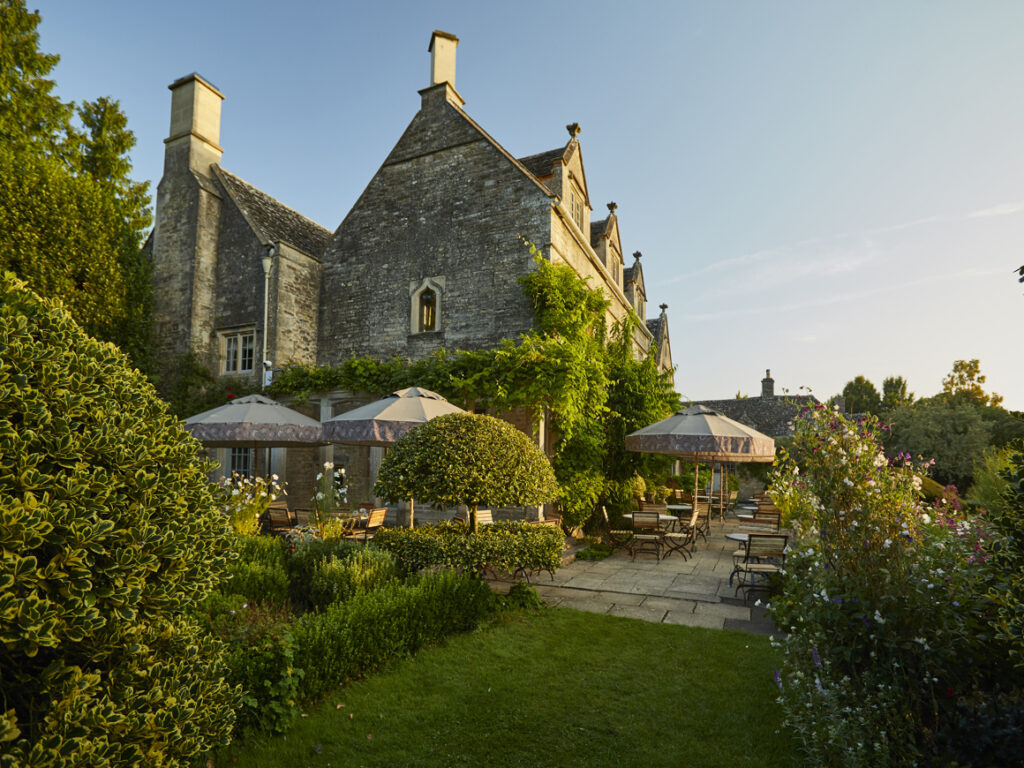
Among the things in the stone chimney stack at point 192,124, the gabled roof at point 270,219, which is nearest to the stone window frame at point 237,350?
the gabled roof at point 270,219

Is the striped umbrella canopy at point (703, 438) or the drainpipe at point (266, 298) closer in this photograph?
the striped umbrella canopy at point (703, 438)

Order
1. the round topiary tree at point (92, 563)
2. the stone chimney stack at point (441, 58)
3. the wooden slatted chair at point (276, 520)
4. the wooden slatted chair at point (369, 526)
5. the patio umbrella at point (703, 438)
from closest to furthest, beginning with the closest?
1. the round topiary tree at point (92, 563)
2. the wooden slatted chair at point (369, 526)
3. the patio umbrella at point (703, 438)
4. the wooden slatted chair at point (276, 520)
5. the stone chimney stack at point (441, 58)

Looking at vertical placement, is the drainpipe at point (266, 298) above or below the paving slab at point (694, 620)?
above

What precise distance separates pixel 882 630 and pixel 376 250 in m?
16.5

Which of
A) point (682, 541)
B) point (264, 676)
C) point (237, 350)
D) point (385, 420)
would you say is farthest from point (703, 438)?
point (237, 350)

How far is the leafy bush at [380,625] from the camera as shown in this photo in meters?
4.84

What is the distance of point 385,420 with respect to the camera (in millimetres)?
10711

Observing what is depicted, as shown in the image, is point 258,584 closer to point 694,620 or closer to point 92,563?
point 92,563

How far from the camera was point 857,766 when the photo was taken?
10.7 feet

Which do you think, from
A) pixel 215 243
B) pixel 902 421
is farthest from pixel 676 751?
pixel 902 421

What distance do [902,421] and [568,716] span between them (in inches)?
1395

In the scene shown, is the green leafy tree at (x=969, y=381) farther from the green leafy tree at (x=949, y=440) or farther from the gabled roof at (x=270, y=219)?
the gabled roof at (x=270, y=219)

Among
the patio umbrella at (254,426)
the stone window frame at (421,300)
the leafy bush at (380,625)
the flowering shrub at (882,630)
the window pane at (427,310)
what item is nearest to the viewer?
the flowering shrub at (882,630)

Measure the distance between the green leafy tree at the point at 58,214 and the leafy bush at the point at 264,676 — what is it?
657 inches
